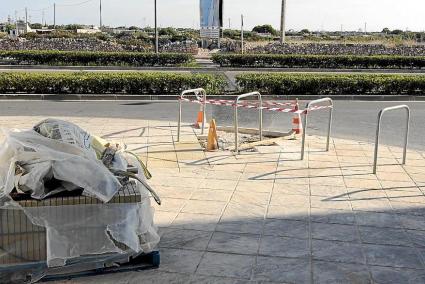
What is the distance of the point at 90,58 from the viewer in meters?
30.6

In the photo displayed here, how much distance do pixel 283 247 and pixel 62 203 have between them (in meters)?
2.08

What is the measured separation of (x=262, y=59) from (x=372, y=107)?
596 inches

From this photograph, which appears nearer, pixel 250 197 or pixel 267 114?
pixel 250 197

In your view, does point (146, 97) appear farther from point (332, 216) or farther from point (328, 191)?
point (332, 216)

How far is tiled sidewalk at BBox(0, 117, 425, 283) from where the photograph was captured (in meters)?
4.57

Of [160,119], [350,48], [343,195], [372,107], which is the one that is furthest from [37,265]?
[350,48]

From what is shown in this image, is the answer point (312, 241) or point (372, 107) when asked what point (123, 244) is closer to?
point (312, 241)

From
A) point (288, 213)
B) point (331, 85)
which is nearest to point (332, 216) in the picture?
point (288, 213)

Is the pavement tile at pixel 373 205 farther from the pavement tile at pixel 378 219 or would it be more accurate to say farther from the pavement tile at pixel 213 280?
the pavement tile at pixel 213 280

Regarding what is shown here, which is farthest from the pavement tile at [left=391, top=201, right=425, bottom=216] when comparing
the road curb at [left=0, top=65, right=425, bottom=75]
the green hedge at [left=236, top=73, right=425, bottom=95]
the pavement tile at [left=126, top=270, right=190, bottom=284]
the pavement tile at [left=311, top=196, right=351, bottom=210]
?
the road curb at [left=0, top=65, right=425, bottom=75]

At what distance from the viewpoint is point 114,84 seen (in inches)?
711

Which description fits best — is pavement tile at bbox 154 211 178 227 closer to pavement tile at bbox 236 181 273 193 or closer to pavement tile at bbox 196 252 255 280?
pavement tile at bbox 196 252 255 280

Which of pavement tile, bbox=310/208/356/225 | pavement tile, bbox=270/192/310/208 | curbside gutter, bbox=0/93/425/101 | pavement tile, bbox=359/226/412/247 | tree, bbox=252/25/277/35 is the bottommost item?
pavement tile, bbox=359/226/412/247

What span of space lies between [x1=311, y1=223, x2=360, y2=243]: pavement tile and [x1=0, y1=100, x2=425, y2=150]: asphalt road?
16.8ft
